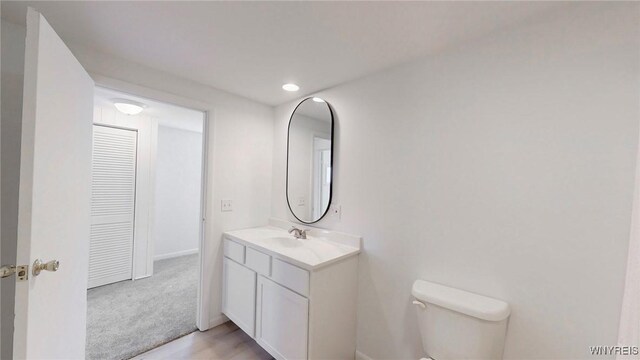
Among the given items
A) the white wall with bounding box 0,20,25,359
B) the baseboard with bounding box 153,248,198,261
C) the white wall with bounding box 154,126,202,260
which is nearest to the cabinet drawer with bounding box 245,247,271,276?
the white wall with bounding box 0,20,25,359

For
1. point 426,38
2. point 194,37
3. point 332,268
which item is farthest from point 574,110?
point 194,37

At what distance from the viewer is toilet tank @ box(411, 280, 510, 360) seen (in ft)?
3.81

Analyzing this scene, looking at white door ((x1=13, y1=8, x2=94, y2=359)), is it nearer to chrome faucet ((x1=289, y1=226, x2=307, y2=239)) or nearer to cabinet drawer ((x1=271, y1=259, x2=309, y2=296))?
cabinet drawer ((x1=271, y1=259, x2=309, y2=296))

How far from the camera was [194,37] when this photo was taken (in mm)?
1391

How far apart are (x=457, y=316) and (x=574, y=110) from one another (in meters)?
1.10

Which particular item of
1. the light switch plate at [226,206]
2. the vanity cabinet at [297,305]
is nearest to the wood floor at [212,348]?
the vanity cabinet at [297,305]

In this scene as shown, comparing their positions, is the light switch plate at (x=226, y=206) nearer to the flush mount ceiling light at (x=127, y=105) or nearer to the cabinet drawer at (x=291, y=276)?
the cabinet drawer at (x=291, y=276)

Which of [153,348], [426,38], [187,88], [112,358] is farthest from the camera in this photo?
[187,88]

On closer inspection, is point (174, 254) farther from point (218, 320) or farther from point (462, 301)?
point (462, 301)

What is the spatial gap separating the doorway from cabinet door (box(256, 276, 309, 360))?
798 millimetres

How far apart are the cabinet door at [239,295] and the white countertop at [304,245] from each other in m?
0.24

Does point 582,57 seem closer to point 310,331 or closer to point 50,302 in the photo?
point 310,331

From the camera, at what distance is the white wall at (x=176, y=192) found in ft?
12.5

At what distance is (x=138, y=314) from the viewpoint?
2.28 metres
